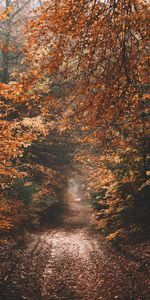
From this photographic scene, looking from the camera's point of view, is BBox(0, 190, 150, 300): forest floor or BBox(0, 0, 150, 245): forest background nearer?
BBox(0, 0, 150, 245): forest background

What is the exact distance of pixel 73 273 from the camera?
9.18 metres

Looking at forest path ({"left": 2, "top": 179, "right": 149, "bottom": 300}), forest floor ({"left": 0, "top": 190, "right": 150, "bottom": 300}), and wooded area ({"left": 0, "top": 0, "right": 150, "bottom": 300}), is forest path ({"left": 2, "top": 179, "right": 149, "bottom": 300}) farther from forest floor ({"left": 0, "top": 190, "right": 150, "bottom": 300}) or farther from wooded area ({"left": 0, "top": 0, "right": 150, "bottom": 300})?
wooded area ({"left": 0, "top": 0, "right": 150, "bottom": 300})

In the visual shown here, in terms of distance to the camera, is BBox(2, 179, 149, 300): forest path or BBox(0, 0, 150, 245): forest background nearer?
BBox(0, 0, 150, 245): forest background

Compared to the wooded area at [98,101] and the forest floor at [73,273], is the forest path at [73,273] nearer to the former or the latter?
the forest floor at [73,273]

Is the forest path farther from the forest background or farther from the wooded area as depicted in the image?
the forest background

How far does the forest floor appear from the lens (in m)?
7.22

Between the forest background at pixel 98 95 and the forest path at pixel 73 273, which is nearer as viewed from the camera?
the forest background at pixel 98 95

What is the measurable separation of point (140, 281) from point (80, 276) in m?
2.13

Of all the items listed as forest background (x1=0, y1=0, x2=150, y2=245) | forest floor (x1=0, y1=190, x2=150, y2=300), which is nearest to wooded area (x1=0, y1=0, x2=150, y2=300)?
forest background (x1=0, y1=0, x2=150, y2=245)

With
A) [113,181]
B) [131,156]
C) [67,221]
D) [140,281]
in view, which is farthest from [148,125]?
[67,221]

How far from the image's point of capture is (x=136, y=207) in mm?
9039

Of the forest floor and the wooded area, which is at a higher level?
the wooded area

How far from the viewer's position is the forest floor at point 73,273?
7223 millimetres

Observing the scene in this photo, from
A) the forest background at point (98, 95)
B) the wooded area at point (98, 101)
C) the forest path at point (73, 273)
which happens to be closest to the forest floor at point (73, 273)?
the forest path at point (73, 273)
